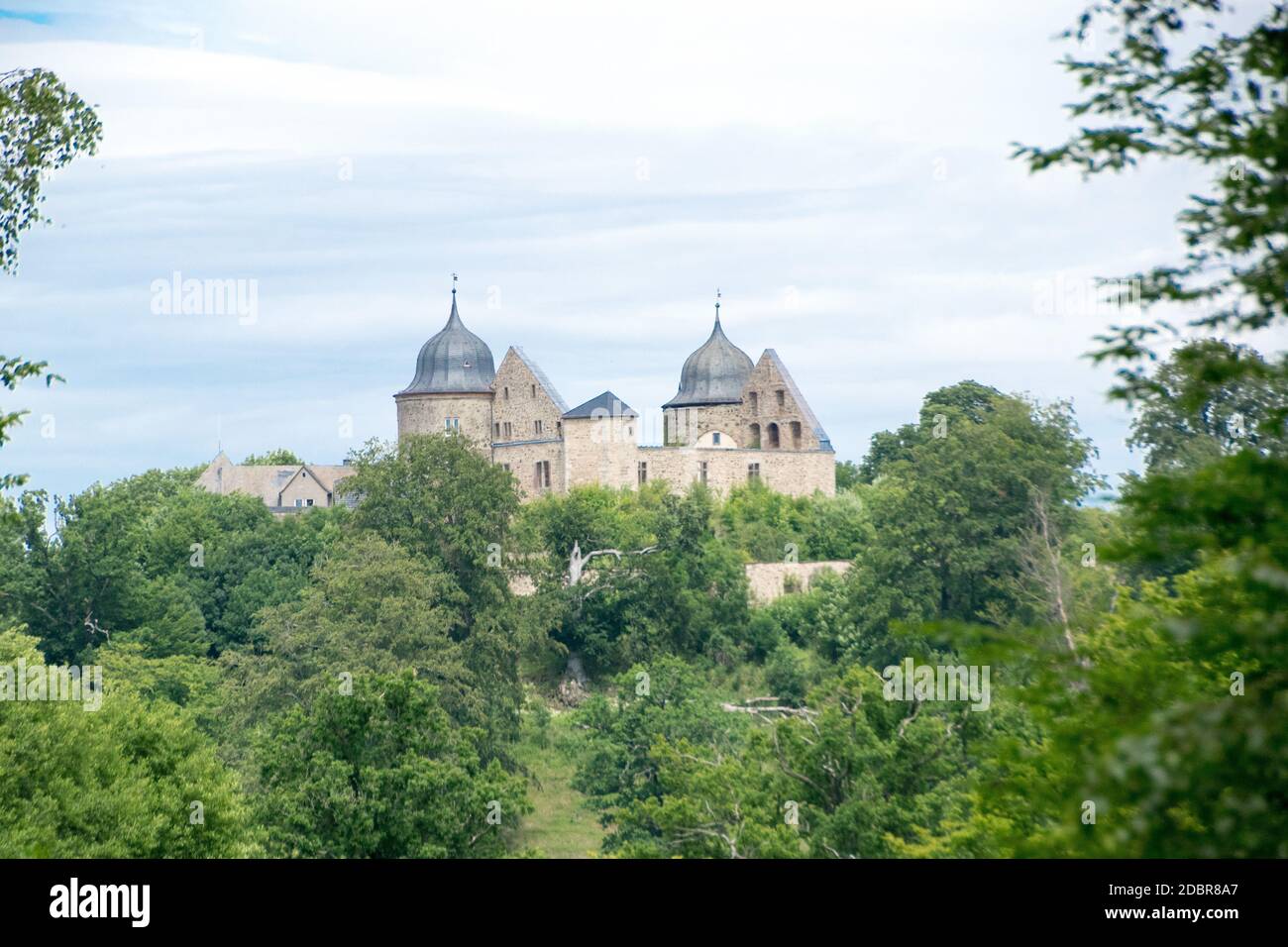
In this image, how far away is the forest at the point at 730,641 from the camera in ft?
24.4

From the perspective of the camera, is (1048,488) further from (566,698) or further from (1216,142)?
(1216,142)

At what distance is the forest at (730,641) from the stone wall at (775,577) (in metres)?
0.90

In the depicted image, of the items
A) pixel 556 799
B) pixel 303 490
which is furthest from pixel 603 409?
pixel 303 490

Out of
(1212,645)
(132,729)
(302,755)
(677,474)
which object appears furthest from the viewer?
(677,474)

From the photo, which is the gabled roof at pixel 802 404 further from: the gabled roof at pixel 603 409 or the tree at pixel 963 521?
the tree at pixel 963 521

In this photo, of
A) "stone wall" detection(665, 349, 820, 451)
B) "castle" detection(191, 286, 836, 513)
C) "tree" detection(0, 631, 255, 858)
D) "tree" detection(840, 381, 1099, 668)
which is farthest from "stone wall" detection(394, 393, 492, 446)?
"tree" detection(0, 631, 255, 858)

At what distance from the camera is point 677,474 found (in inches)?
2467

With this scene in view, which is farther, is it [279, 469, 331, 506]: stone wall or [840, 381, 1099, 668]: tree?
[279, 469, 331, 506]: stone wall

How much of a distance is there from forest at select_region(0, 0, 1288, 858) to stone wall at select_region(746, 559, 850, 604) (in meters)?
0.90

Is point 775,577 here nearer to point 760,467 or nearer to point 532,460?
point 760,467

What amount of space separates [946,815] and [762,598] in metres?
30.2

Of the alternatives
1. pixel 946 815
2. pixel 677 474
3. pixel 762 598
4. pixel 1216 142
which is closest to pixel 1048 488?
pixel 762 598

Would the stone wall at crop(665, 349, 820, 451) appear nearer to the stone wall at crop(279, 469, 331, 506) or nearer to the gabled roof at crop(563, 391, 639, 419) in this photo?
the gabled roof at crop(563, 391, 639, 419)

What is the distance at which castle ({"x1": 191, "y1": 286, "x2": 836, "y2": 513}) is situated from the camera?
199 feet
